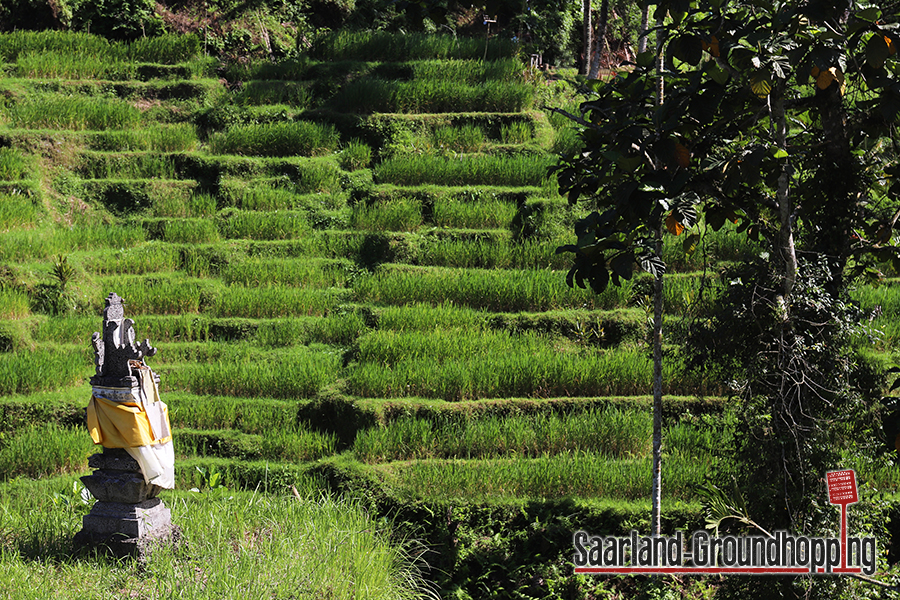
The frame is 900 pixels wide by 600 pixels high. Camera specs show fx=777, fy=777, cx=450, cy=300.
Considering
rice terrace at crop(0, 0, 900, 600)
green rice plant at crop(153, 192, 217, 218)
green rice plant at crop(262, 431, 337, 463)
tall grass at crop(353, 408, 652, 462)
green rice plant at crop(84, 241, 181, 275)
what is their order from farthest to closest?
green rice plant at crop(153, 192, 217, 218) < green rice plant at crop(84, 241, 181, 275) < green rice plant at crop(262, 431, 337, 463) < tall grass at crop(353, 408, 652, 462) < rice terrace at crop(0, 0, 900, 600)

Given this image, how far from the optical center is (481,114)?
29.7ft

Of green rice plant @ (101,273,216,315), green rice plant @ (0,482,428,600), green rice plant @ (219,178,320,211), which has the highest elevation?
green rice plant @ (219,178,320,211)

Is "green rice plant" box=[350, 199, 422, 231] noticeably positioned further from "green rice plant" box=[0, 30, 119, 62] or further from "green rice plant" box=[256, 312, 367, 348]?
"green rice plant" box=[0, 30, 119, 62]

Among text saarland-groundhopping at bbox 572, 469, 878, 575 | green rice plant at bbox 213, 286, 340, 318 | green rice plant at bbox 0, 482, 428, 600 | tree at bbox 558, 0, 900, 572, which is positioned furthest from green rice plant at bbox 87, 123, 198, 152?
text saarland-groundhopping at bbox 572, 469, 878, 575

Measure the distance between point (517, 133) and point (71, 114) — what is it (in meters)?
5.08

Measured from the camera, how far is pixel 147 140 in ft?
29.1

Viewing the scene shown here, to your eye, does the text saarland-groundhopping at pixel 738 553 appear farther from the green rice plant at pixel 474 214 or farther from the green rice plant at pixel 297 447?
the green rice plant at pixel 474 214

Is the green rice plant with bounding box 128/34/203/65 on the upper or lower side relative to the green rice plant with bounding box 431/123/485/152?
upper

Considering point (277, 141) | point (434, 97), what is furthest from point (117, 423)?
point (434, 97)

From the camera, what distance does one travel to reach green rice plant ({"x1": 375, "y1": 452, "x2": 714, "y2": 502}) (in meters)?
4.83

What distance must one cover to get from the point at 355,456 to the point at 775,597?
8.89 ft

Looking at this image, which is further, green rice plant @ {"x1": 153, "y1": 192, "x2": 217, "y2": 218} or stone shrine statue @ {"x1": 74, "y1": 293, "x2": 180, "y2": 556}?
green rice plant @ {"x1": 153, "y1": 192, "x2": 217, "y2": 218}

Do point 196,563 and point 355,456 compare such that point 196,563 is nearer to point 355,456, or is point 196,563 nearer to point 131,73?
point 355,456

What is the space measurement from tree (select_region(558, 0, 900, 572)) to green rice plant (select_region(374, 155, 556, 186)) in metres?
3.92
